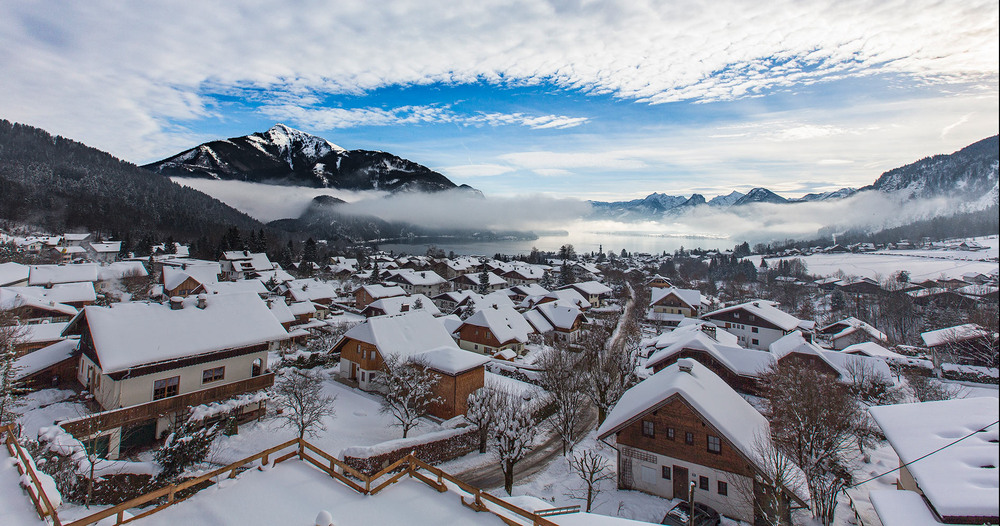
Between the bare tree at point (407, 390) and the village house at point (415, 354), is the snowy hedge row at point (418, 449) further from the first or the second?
the village house at point (415, 354)

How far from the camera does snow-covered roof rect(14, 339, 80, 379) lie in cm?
1961

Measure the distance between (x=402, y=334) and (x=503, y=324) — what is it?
15.5 meters

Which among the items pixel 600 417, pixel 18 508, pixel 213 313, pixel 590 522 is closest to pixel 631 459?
pixel 600 417

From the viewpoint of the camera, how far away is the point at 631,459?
17.5 m

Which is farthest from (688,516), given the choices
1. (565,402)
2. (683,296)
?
(683,296)

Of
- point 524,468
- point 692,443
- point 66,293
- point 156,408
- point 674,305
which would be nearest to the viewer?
point 692,443

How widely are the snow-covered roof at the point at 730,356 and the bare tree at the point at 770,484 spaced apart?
15828mm

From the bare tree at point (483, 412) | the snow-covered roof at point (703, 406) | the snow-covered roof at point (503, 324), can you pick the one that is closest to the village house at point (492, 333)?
the snow-covered roof at point (503, 324)

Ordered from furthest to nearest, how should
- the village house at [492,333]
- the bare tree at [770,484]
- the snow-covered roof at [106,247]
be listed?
the snow-covered roof at [106,247]
the village house at [492,333]
the bare tree at [770,484]

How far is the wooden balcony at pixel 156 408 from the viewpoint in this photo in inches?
619

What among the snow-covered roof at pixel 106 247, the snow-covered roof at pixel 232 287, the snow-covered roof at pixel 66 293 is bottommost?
the snow-covered roof at pixel 232 287

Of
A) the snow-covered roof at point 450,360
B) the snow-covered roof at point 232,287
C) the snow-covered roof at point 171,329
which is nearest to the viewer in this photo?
the snow-covered roof at point 171,329

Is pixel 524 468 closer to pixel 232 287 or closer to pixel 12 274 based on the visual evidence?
pixel 232 287

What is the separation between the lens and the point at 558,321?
4919 centimetres
